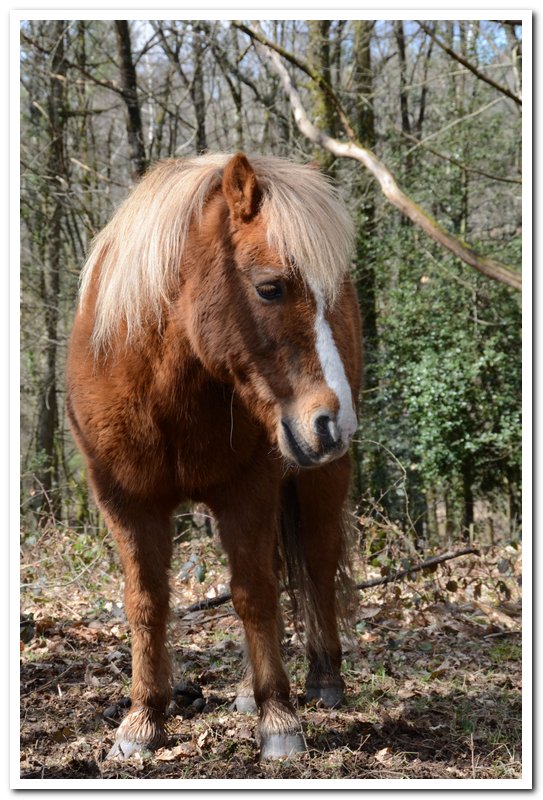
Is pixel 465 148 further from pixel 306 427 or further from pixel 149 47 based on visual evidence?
pixel 306 427

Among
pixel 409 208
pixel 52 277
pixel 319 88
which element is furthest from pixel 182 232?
pixel 52 277

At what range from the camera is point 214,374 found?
9.28ft

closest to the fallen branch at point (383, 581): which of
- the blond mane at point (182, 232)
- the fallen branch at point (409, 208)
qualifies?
the fallen branch at point (409, 208)

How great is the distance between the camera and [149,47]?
31.8 ft

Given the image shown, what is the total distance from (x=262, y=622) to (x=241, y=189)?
171 centimetres

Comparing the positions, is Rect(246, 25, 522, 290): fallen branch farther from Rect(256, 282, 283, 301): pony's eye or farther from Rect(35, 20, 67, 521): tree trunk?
Rect(35, 20, 67, 521): tree trunk

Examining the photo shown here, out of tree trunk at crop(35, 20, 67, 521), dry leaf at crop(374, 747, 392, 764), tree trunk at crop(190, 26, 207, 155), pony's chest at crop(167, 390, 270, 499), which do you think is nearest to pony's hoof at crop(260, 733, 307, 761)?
dry leaf at crop(374, 747, 392, 764)

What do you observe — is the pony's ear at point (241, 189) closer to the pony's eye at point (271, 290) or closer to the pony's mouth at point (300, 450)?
the pony's eye at point (271, 290)

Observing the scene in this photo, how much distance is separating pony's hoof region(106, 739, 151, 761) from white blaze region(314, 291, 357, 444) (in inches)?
63.3

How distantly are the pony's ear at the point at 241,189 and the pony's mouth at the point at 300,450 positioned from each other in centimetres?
76

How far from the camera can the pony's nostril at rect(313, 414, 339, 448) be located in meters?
2.49

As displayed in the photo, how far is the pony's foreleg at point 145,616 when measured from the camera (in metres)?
3.13

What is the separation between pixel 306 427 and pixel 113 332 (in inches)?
36.9
